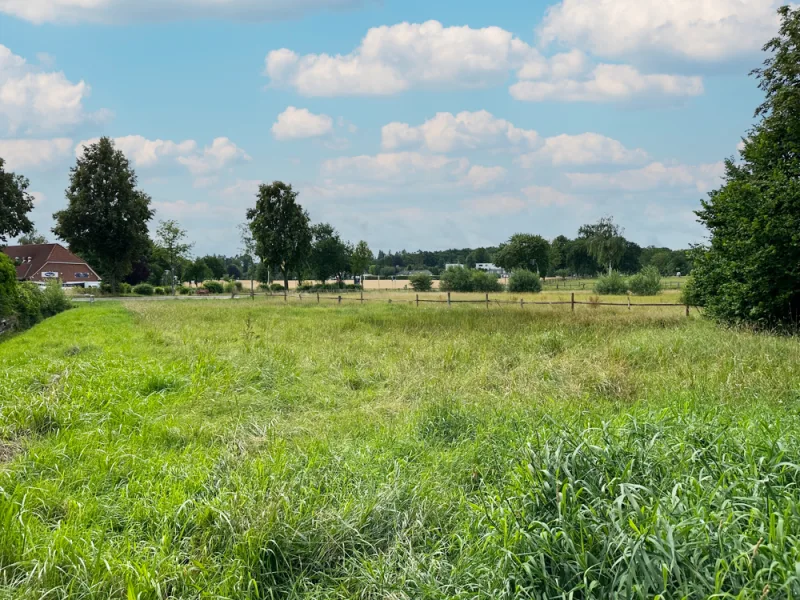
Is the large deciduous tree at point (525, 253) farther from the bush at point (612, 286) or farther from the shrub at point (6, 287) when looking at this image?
the shrub at point (6, 287)

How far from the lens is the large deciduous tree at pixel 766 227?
15.4m

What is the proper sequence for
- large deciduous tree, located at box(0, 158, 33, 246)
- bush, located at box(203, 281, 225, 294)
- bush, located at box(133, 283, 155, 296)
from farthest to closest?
bush, located at box(203, 281, 225, 294) < bush, located at box(133, 283, 155, 296) < large deciduous tree, located at box(0, 158, 33, 246)

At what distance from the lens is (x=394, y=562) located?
3572mm

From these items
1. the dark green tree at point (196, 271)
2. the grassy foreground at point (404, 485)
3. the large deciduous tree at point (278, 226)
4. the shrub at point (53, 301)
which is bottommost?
the grassy foreground at point (404, 485)

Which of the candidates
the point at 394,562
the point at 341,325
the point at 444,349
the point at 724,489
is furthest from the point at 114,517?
the point at 341,325

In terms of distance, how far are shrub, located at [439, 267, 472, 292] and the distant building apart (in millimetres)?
42306

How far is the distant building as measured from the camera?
217 feet

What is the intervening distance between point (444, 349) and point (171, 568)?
9.01 meters

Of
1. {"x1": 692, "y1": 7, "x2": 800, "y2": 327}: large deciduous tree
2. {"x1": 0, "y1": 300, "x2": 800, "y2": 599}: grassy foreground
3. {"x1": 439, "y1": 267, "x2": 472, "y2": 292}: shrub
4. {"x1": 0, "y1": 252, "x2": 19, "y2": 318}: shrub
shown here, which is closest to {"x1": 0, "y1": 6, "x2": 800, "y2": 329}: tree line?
{"x1": 692, "y1": 7, "x2": 800, "y2": 327}: large deciduous tree

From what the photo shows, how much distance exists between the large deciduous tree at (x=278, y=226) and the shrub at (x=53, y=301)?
79.5 feet

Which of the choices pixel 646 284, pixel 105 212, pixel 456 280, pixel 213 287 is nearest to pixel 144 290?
pixel 213 287

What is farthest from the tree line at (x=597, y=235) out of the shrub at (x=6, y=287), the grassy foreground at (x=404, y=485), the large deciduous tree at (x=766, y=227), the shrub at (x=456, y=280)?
the shrub at (x=6, y=287)

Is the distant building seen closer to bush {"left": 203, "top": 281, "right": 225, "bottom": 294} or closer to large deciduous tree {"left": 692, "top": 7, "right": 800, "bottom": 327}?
bush {"left": 203, "top": 281, "right": 225, "bottom": 294}

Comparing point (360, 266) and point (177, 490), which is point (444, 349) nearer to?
point (177, 490)
